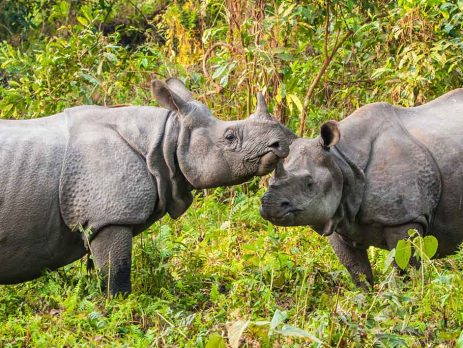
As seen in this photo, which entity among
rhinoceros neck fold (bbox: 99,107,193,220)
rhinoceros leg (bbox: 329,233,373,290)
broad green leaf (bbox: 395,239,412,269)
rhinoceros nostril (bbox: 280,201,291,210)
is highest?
broad green leaf (bbox: 395,239,412,269)

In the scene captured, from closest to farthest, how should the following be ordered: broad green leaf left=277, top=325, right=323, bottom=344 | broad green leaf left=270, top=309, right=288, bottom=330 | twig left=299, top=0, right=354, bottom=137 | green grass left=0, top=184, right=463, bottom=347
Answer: broad green leaf left=277, top=325, right=323, bottom=344
broad green leaf left=270, top=309, right=288, bottom=330
green grass left=0, top=184, right=463, bottom=347
twig left=299, top=0, right=354, bottom=137

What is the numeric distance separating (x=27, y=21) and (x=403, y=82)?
674cm

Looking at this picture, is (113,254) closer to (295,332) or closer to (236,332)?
(236,332)

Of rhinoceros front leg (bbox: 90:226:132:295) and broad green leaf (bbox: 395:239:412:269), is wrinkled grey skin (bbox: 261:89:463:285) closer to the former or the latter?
rhinoceros front leg (bbox: 90:226:132:295)

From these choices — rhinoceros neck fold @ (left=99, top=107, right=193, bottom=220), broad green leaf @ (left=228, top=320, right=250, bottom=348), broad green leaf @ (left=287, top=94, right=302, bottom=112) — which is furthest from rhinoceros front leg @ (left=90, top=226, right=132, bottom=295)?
broad green leaf @ (left=287, top=94, right=302, bottom=112)

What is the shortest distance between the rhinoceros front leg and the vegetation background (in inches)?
5.4

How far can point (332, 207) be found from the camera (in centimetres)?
714

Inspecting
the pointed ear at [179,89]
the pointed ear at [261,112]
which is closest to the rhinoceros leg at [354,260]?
the pointed ear at [261,112]

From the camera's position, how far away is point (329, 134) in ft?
23.2

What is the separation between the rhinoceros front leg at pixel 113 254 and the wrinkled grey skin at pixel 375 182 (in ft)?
2.90

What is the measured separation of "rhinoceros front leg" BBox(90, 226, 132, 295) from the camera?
686 cm

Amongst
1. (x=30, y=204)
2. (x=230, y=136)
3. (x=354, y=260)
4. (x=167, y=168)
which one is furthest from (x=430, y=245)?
(x=30, y=204)

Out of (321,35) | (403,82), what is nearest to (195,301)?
(403,82)

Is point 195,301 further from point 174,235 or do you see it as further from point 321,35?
point 321,35
